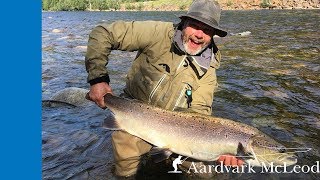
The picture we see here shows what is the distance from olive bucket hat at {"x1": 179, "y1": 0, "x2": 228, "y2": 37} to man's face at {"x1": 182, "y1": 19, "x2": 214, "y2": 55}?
8 centimetres

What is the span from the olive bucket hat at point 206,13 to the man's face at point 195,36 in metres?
0.08

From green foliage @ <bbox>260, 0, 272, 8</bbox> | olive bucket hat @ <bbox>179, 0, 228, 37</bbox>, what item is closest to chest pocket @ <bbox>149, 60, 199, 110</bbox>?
olive bucket hat @ <bbox>179, 0, 228, 37</bbox>

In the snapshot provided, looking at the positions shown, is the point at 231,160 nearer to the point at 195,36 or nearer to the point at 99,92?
the point at 195,36

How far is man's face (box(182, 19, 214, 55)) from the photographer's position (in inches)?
145

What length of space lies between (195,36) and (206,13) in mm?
256

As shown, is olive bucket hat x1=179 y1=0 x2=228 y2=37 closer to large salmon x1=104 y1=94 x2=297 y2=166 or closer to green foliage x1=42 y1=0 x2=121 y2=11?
large salmon x1=104 y1=94 x2=297 y2=166

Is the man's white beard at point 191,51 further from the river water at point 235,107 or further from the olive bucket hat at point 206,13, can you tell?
the river water at point 235,107

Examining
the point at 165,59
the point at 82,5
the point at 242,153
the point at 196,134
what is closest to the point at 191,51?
the point at 165,59

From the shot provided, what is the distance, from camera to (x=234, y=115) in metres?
6.27

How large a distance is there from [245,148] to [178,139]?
2.06 ft

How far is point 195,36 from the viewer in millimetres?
3693

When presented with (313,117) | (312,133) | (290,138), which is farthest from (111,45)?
(313,117)

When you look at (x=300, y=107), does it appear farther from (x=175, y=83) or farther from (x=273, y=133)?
(x=175, y=83)

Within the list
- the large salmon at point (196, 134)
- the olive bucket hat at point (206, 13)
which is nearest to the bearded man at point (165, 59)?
the olive bucket hat at point (206, 13)
